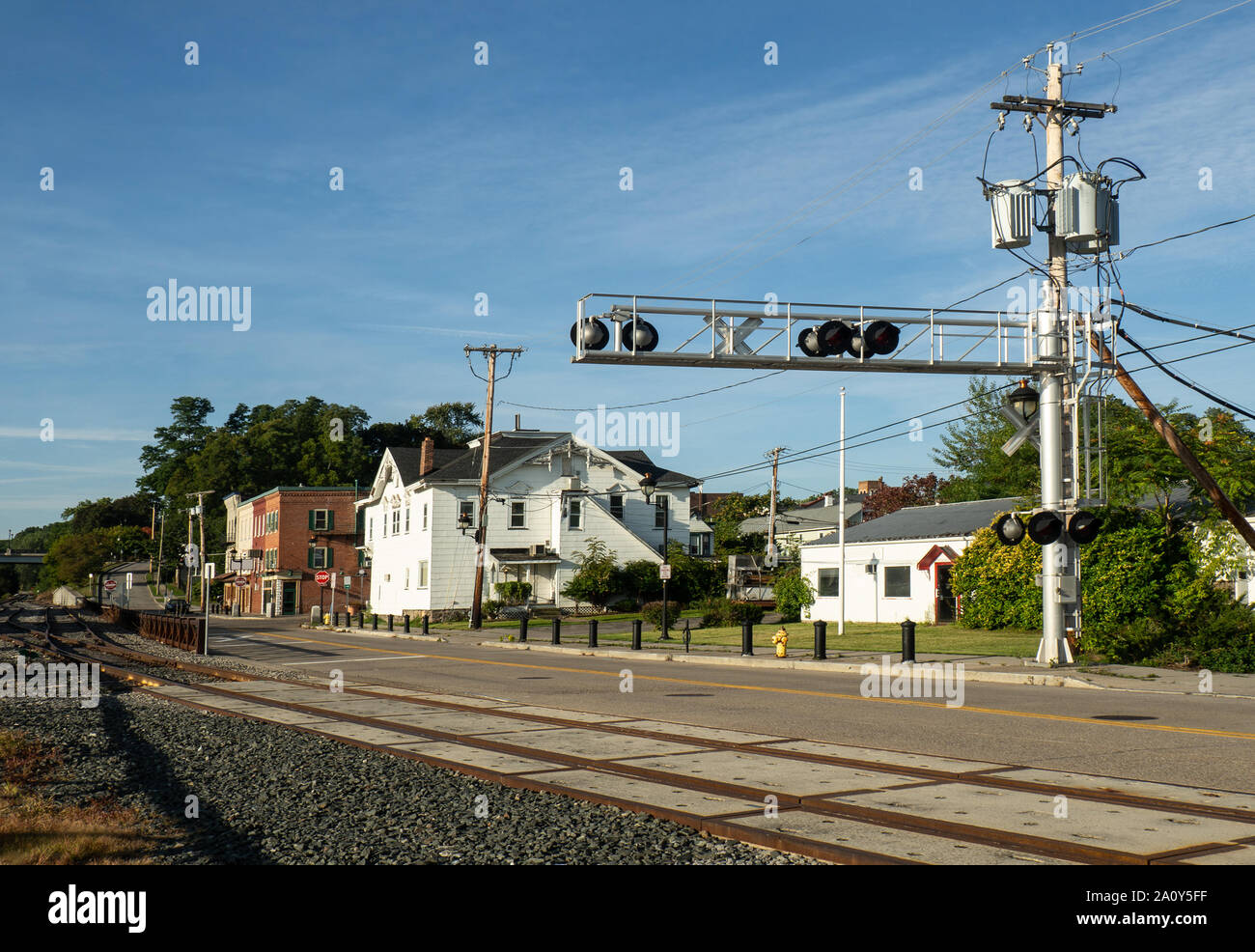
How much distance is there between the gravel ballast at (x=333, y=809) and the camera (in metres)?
6.59

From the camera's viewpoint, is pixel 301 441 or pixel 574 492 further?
pixel 301 441

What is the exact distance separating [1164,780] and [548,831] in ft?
18.1

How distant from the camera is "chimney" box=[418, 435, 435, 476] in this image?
59444 mm

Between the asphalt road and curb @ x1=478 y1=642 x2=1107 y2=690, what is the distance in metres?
0.47

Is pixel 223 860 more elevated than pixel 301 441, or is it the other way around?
pixel 301 441

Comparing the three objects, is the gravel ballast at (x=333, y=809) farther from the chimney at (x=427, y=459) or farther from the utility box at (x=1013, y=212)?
the chimney at (x=427, y=459)

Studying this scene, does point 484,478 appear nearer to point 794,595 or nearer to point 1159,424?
point 794,595

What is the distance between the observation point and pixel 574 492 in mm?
53969

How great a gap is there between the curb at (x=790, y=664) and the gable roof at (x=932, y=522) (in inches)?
518

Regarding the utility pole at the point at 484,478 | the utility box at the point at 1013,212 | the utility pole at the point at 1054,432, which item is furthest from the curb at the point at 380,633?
the utility box at the point at 1013,212

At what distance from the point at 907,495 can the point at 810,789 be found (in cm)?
6891

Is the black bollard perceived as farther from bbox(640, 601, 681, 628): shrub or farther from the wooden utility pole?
bbox(640, 601, 681, 628): shrub
